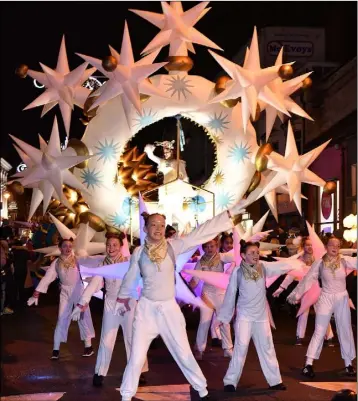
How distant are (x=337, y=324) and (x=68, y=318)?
3575 millimetres

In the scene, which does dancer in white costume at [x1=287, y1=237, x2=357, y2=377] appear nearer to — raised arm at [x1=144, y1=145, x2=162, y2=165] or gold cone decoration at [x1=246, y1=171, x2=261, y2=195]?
gold cone decoration at [x1=246, y1=171, x2=261, y2=195]

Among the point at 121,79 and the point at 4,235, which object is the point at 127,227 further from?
the point at 4,235

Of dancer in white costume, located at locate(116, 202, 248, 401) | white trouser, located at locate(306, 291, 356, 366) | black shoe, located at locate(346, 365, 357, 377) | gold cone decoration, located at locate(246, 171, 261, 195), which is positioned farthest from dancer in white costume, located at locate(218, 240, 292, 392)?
gold cone decoration, located at locate(246, 171, 261, 195)

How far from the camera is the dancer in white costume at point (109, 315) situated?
7617mm

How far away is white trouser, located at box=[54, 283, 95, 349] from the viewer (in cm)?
959

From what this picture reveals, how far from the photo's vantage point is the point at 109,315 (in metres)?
7.74

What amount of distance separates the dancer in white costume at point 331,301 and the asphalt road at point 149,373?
0.28m

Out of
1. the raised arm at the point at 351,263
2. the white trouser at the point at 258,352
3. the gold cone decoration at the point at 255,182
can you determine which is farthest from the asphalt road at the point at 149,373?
the gold cone decoration at the point at 255,182

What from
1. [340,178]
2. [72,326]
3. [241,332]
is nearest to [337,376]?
[241,332]

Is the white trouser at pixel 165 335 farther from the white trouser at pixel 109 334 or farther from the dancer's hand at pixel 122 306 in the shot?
the white trouser at pixel 109 334

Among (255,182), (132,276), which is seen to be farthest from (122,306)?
(255,182)

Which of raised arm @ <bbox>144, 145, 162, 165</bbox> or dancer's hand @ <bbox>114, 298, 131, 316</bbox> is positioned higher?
raised arm @ <bbox>144, 145, 162, 165</bbox>

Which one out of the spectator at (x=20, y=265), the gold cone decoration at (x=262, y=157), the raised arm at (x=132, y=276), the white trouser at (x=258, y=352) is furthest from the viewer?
the spectator at (x=20, y=265)

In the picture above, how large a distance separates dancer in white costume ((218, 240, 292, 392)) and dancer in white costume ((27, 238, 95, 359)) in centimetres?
281
